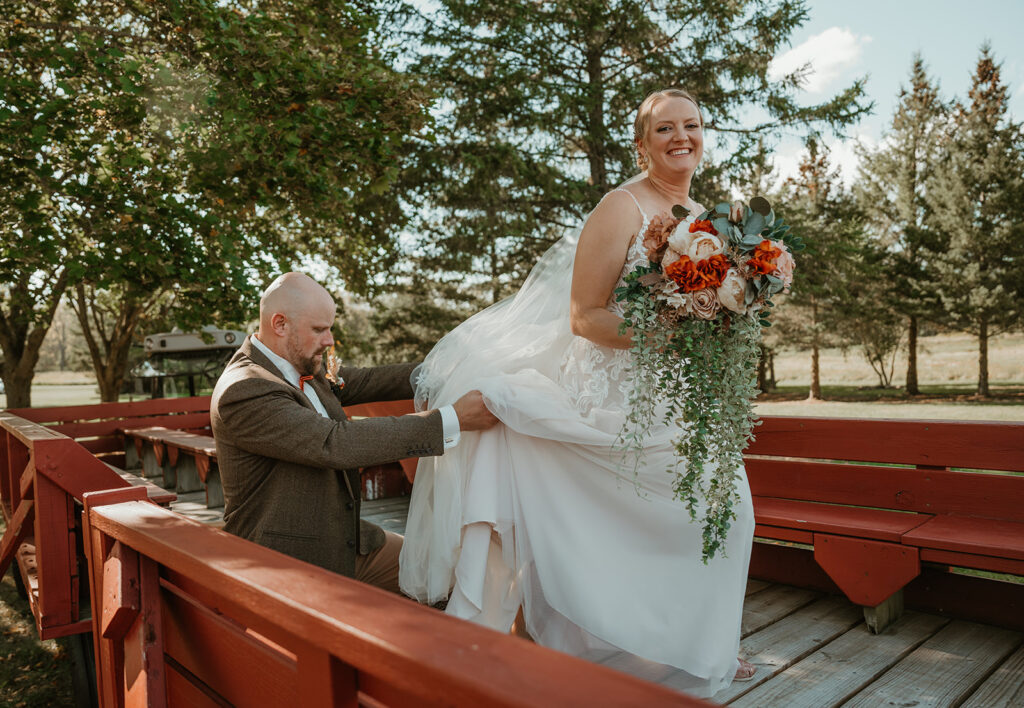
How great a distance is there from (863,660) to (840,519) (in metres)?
0.77

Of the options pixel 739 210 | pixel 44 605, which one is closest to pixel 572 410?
pixel 739 210

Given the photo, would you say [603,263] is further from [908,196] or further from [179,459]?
[908,196]

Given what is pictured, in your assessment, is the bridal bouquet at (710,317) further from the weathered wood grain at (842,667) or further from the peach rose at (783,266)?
the weathered wood grain at (842,667)

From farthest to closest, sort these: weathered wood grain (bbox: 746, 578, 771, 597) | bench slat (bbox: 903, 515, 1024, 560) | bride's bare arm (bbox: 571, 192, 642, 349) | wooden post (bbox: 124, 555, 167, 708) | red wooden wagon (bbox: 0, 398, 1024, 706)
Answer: weathered wood grain (bbox: 746, 578, 771, 597) < bench slat (bbox: 903, 515, 1024, 560) < bride's bare arm (bbox: 571, 192, 642, 349) < wooden post (bbox: 124, 555, 167, 708) < red wooden wagon (bbox: 0, 398, 1024, 706)

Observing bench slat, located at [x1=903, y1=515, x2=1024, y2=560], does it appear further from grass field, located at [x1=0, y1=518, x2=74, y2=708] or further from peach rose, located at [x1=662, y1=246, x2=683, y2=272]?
grass field, located at [x1=0, y1=518, x2=74, y2=708]

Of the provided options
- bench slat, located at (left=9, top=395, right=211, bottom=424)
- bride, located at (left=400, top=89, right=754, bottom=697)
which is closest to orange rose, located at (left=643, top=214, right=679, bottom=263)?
bride, located at (left=400, top=89, right=754, bottom=697)

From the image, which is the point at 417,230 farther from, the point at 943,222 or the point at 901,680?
the point at 943,222

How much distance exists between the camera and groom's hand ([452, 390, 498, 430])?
9.38ft

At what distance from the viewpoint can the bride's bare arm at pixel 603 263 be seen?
9.59 feet

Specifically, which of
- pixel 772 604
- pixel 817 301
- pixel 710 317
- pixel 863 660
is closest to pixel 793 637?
pixel 863 660

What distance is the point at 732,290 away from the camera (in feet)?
7.83

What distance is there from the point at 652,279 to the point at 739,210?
1.21 ft

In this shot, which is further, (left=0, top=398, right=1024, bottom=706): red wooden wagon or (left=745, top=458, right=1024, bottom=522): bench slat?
(left=745, top=458, right=1024, bottom=522): bench slat

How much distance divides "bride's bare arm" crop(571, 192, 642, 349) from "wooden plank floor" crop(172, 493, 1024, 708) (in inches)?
59.9
